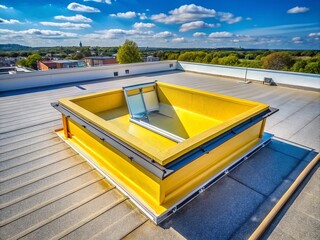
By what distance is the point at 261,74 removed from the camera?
6883 millimetres

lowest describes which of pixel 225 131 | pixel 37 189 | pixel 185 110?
pixel 37 189

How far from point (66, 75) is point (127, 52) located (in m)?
22.9

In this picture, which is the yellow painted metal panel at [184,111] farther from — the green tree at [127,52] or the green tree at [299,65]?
the green tree at [127,52]

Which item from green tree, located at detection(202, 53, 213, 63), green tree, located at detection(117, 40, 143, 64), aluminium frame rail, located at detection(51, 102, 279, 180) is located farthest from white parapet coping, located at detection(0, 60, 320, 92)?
green tree, located at detection(202, 53, 213, 63)

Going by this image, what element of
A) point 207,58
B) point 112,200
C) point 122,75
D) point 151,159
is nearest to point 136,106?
point 112,200

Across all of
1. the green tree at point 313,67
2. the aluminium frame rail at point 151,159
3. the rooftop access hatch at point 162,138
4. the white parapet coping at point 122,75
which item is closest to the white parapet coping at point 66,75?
the white parapet coping at point 122,75

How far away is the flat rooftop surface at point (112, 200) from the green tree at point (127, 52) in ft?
85.6

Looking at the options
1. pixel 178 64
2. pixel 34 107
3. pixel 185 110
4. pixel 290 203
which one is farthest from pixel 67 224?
pixel 178 64

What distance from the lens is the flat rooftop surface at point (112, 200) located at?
144 centimetres

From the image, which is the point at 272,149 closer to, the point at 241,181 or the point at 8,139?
the point at 241,181

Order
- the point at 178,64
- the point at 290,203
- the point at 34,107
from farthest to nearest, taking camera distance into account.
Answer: the point at 178,64 → the point at 34,107 → the point at 290,203

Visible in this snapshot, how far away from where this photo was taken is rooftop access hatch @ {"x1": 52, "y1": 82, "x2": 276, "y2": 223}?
1496 mm

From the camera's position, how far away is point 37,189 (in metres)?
1.84

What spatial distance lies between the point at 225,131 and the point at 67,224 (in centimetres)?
157
